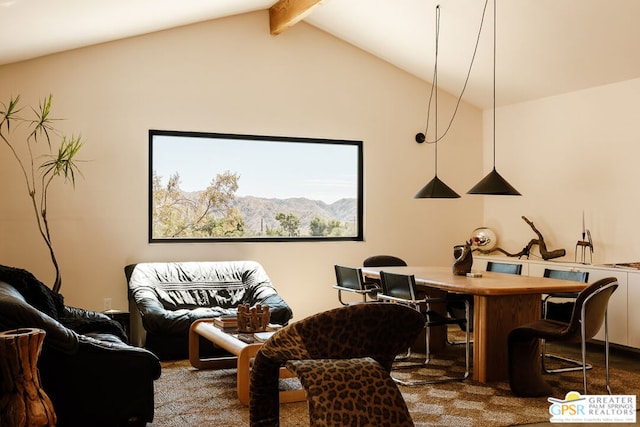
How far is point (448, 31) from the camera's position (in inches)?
272

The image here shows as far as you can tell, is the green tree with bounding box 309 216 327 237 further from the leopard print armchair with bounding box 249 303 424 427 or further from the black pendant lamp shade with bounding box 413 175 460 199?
the leopard print armchair with bounding box 249 303 424 427

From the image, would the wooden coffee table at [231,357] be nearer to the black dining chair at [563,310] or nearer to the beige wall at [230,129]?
the beige wall at [230,129]

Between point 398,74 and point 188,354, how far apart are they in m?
3.98

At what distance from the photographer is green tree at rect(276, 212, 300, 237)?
7.70 m

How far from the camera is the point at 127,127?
6.92m

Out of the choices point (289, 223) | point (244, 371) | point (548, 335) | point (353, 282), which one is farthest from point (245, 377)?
point (289, 223)

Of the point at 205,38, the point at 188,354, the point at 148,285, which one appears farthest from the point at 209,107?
the point at 188,354

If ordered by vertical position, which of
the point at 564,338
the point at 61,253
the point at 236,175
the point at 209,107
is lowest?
the point at 564,338

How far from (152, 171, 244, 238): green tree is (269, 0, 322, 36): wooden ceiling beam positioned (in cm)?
159

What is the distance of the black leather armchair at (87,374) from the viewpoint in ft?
12.3

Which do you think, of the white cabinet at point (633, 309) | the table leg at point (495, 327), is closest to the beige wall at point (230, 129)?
the white cabinet at point (633, 309)

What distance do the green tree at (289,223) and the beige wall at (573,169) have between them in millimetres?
2348

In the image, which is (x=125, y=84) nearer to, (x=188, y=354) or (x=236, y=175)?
(x=236, y=175)

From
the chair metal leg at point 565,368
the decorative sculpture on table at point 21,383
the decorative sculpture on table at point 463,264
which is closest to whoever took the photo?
the decorative sculpture on table at point 21,383
